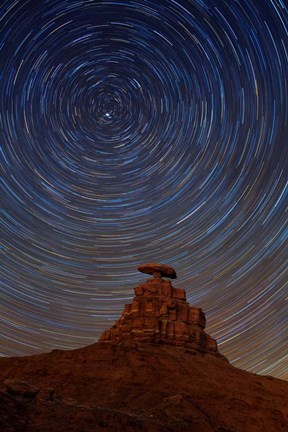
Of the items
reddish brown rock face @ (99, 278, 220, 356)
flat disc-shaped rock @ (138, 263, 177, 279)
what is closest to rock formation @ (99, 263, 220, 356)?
reddish brown rock face @ (99, 278, 220, 356)

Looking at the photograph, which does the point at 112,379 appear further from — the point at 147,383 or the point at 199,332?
the point at 199,332

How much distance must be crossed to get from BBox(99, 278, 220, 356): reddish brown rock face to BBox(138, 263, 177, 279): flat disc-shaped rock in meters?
1.98

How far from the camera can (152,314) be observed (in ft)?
133

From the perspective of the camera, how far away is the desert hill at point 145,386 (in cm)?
1636

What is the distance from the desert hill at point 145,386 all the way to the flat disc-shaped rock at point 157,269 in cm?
489

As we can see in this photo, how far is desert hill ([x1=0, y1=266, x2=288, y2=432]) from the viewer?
1636 centimetres

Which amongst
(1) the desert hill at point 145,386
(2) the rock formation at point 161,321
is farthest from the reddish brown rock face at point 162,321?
(1) the desert hill at point 145,386

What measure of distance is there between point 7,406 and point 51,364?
14.8m

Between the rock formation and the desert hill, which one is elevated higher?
the rock formation

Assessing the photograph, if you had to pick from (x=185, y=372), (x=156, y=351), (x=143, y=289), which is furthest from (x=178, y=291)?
(x=185, y=372)

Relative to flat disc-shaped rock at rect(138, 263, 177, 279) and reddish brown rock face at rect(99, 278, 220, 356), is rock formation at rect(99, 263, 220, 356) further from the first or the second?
flat disc-shaped rock at rect(138, 263, 177, 279)

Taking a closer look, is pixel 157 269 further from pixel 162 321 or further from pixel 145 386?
pixel 145 386

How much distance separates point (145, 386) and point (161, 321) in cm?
1365

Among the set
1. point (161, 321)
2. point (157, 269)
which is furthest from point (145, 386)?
point (157, 269)
